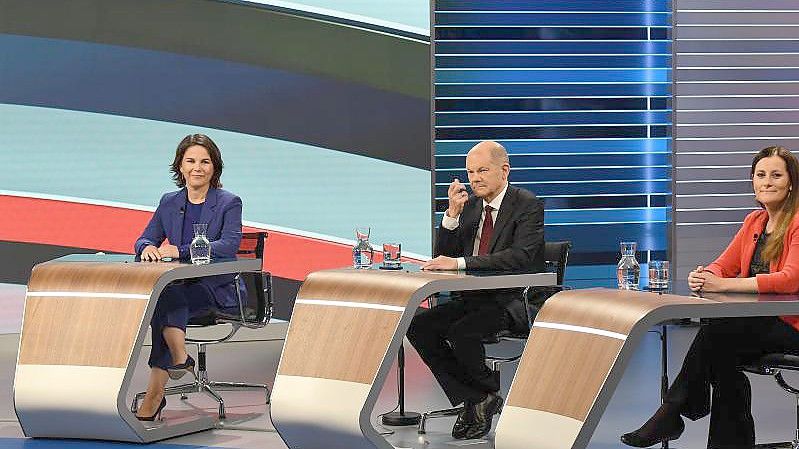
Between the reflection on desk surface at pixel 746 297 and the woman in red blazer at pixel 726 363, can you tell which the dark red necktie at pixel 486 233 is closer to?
the woman in red blazer at pixel 726 363

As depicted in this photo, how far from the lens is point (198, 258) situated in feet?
18.2

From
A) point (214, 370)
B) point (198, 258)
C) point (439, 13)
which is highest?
point (439, 13)

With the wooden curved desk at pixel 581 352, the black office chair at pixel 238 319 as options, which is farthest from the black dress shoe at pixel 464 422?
the black office chair at pixel 238 319

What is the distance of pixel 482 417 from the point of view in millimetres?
5367

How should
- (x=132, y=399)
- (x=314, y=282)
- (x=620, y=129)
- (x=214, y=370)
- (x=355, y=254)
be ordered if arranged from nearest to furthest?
1. (x=314, y=282)
2. (x=355, y=254)
3. (x=132, y=399)
4. (x=214, y=370)
5. (x=620, y=129)

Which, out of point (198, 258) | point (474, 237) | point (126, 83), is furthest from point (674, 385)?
point (126, 83)

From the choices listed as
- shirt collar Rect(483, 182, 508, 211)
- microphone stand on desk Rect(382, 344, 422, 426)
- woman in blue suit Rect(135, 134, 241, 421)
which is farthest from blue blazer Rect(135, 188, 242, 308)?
shirt collar Rect(483, 182, 508, 211)

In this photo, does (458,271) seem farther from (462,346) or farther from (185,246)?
(185,246)

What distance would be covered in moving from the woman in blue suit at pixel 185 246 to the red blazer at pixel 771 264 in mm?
2230

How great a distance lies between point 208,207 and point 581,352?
2.45m

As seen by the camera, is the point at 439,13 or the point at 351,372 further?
the point at 439,13

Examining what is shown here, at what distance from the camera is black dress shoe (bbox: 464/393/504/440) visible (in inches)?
211

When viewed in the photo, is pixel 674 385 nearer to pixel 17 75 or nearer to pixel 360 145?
pixel 360 145

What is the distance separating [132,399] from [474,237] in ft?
6.24
